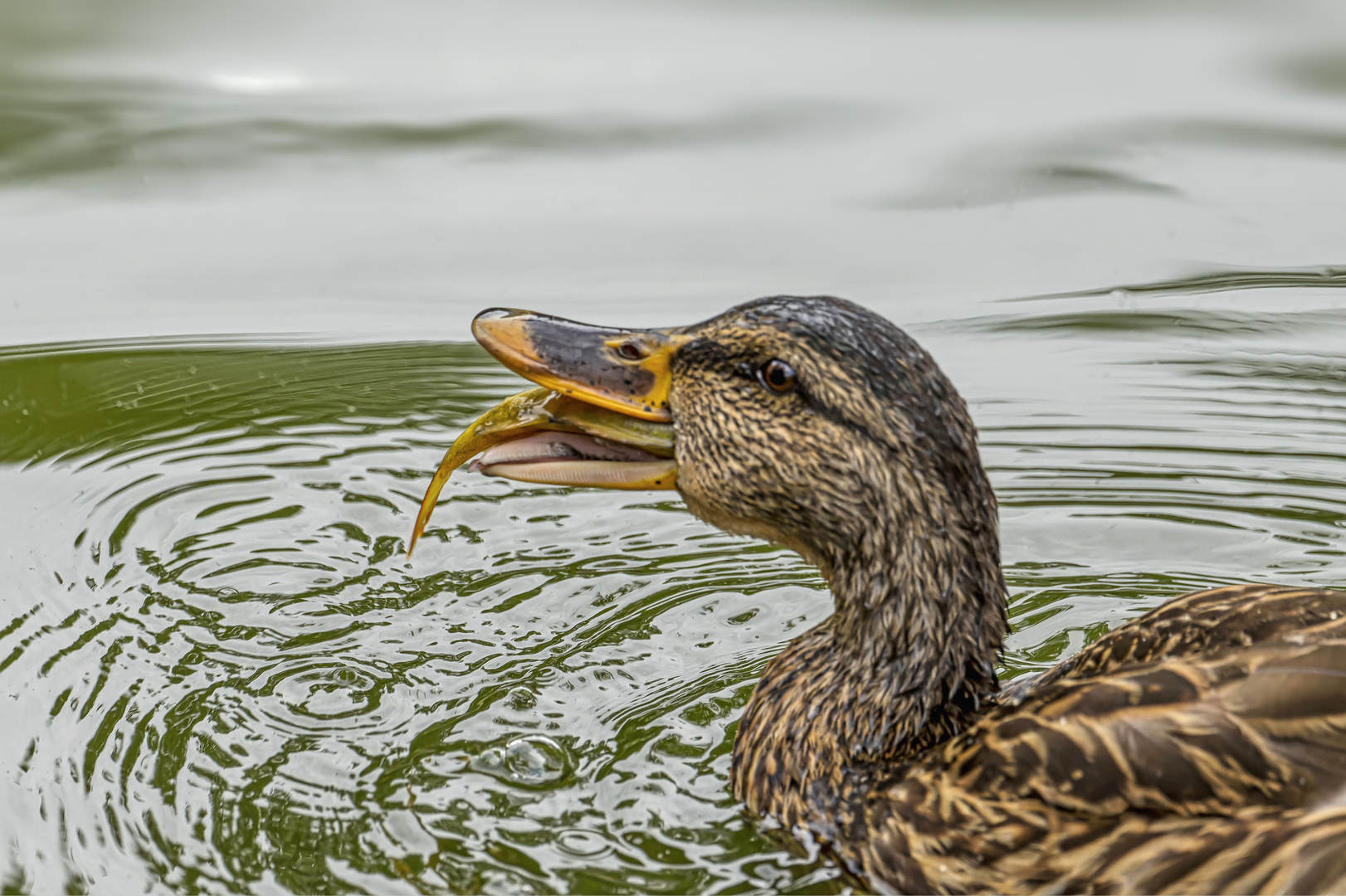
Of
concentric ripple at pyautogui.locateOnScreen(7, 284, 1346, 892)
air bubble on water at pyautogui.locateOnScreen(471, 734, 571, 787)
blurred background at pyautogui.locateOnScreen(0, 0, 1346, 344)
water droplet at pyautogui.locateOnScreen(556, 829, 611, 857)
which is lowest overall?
water droplet at pyautogui.locateOnScreen(556, 829, 611, 857)

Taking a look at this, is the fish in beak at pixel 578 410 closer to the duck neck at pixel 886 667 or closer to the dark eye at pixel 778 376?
the dark eye at pixel 778 376

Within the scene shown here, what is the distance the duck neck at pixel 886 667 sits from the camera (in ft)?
15.0

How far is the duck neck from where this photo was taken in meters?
4.57

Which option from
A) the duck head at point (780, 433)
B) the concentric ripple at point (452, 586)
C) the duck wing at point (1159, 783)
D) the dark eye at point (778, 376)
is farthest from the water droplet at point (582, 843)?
the dark eye at point (778, 376)

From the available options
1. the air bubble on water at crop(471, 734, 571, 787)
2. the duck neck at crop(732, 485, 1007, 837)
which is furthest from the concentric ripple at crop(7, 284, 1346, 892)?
the duck neck at crop(732, 485, 1007, 837)

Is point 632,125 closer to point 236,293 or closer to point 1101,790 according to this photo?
point 236,293

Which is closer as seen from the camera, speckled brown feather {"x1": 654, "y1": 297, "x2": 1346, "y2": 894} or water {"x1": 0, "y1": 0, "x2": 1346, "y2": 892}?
speckled brown feather {"x1": 654, "y1": 297, "x2": 1346, "y2": 894}

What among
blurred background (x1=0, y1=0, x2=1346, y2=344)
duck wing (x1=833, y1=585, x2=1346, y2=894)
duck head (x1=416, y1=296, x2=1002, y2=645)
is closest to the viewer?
duck wing (x1=833, y1=585, x2=1346, y2=894)

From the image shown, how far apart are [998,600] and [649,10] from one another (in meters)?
6.88

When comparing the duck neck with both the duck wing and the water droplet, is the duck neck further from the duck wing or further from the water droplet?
the water droplet

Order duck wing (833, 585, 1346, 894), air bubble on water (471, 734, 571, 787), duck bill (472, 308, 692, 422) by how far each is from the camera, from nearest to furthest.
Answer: duck wing (833, 585, 1346, 894) < duck bill (472, 308, 692, 422) < air bubble on water (471, 734, 571, 787)

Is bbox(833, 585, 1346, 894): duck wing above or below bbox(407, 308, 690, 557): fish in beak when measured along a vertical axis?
below

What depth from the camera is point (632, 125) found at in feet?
31.9

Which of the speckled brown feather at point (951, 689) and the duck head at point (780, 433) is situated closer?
the speckled brown feather at point (951, 689)
